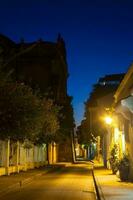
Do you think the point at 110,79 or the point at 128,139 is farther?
the point at 110,79

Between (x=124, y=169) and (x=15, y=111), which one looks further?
(x=124, y=169)

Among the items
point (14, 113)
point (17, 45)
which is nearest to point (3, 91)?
point (14, 113)

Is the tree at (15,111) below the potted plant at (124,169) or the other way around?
the other way around

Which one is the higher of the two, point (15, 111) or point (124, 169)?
point (15, 111)

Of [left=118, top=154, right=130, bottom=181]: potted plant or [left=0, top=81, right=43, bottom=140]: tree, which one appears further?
[left=118, top=154, right=130, bottom=181]: potted plant

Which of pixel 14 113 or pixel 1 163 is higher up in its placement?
pixel 14 113

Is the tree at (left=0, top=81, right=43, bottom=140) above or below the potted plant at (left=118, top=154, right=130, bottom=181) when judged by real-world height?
above

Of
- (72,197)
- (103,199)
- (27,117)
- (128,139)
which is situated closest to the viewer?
(103,199)

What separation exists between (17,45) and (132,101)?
1807 inches

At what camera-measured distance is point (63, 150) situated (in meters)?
82.7

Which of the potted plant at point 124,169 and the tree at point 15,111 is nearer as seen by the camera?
the tree at point 15,111

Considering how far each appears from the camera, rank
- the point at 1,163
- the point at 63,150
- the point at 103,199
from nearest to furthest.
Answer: the point at 103,199
the point at 1,163
the point at 63,150

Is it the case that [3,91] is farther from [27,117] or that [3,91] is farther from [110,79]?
[110,79]

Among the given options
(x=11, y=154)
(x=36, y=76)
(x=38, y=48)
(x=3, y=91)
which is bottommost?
(x=11, y=154)
